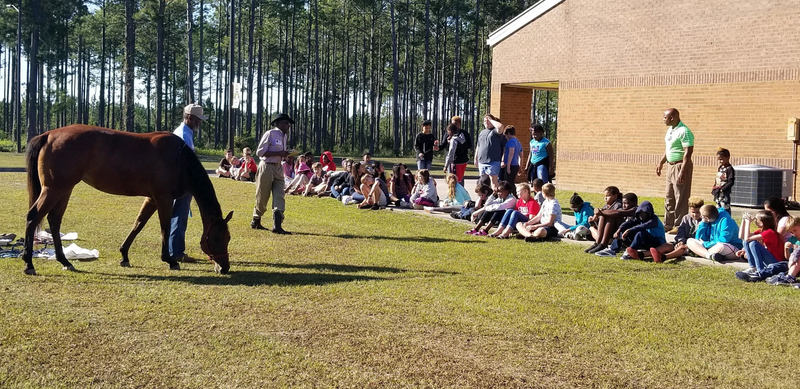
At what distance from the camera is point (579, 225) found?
1234 cm

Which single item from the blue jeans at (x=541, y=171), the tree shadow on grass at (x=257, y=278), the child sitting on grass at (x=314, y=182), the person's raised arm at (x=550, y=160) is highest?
the person's raised arm at (x=550, y=160)

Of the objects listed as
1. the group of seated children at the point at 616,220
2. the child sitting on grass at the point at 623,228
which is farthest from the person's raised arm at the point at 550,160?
the child sitting on grass at the point at 623,228

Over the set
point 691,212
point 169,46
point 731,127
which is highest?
point 169,46

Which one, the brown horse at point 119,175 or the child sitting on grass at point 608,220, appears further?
the child sitting on grass at point 608,220

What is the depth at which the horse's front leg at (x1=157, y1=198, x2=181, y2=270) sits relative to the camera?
8.83 m

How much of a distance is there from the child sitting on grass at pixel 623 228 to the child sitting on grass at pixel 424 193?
6.23m

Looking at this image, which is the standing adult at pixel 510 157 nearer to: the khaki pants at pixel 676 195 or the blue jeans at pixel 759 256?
the khaki pants at pixel 676 195

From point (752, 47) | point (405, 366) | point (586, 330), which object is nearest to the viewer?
point (405, 366)

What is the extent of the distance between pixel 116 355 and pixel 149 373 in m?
0.49

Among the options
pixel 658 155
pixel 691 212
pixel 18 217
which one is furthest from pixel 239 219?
pixel 658 155

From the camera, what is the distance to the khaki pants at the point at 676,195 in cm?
1284

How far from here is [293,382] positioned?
194 inches

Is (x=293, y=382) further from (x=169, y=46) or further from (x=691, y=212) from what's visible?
(x=169, y=46)

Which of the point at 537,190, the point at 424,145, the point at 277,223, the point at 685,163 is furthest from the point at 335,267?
the point at 424,145
